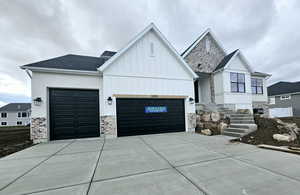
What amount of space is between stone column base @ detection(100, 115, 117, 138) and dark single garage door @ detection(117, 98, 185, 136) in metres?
0.32

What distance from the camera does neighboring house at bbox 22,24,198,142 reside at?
7.36 m

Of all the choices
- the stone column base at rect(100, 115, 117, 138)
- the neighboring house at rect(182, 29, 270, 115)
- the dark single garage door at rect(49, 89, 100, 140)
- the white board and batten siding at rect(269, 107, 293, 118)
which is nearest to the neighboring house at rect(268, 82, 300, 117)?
the white board and batten siding at rect(269, 107, 293, 118)

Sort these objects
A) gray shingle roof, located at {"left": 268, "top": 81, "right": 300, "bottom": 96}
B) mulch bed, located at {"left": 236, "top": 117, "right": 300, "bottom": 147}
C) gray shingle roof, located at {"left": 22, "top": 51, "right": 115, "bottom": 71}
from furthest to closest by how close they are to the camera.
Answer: gray shingle roof, located at {"left": 268, "top": 81, "right": 300, "bottom": 96}
gray shingle roof, located at {"left": 22, "top": 51, "right": 115, "bottom": 71}
mulch bed, located at {"left": 236, "top": 117, "right": 300, "bottom": 147}

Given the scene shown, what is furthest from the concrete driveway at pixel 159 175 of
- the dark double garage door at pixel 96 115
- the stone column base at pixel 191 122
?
the stone column base at pixel 191 122

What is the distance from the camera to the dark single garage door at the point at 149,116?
8188mm

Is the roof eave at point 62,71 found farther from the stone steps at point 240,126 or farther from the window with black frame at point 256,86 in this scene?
the window with black frame at point 256,86

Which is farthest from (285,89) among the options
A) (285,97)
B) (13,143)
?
(13,143)

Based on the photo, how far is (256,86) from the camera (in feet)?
44.2

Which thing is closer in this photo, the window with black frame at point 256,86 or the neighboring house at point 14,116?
the window with black frame at point 256,86

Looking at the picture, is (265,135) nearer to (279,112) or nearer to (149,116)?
(149,116)

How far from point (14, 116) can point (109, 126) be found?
39.7m

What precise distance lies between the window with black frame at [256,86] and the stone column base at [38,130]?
17873 mm

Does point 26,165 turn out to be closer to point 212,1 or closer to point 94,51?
point 212,1

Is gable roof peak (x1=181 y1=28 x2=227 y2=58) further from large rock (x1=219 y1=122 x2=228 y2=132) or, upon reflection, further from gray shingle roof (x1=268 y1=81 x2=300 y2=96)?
gray shingle roof (x1=268 y1=81 x2=300 y2=96)
